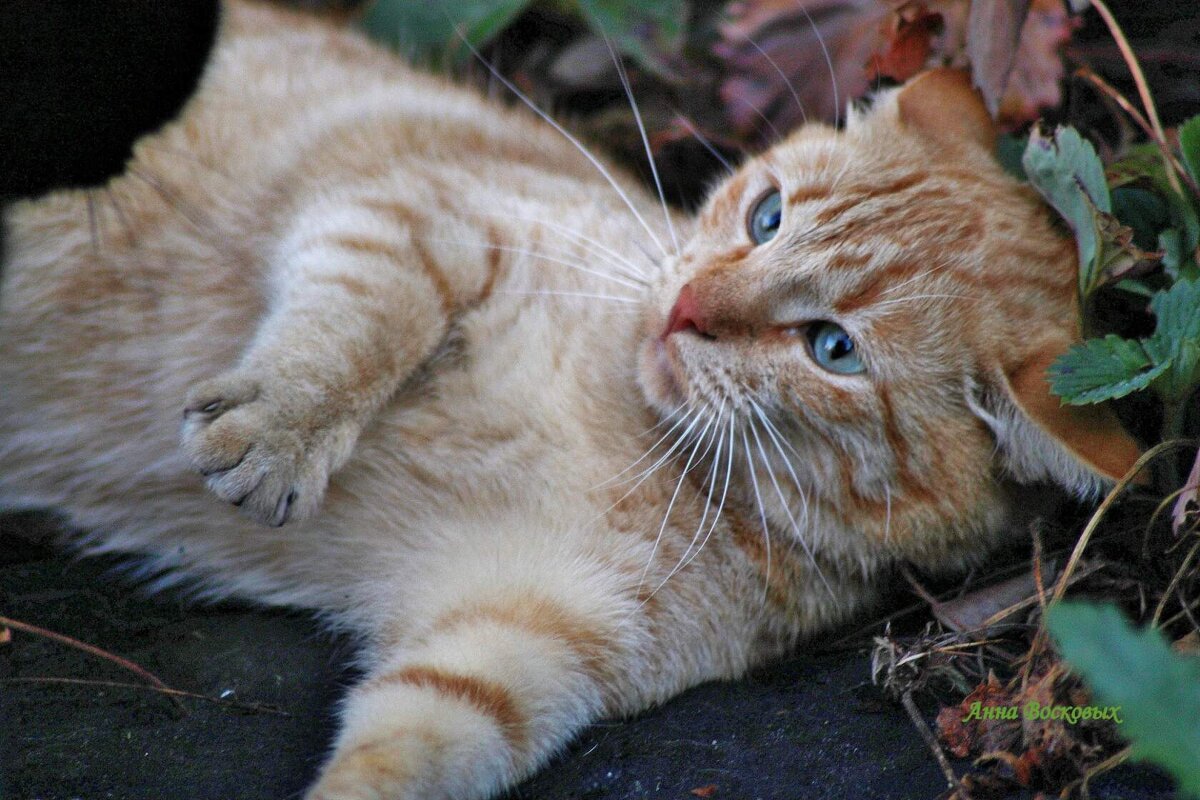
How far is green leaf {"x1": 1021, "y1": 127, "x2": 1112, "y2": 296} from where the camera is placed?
2068 millimetres

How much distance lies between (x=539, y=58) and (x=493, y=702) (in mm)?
2965

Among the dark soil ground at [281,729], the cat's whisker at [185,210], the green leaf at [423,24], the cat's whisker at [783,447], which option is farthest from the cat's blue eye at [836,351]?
the green leaf at [423,24]

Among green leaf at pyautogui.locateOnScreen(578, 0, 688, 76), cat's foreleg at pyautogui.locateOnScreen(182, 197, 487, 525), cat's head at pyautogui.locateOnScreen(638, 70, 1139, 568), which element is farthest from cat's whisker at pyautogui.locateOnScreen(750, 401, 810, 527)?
green leaf at pyautogui.locateOnScreen(578, 0, 688, 76)

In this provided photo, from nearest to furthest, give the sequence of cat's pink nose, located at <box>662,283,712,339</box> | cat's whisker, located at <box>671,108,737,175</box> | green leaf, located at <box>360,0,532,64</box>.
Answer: cat's pink nose, located at <box>662,283,712,339</box>, cat's whisker, located at <box>671,108,737,175</box>, green leaf, located at <box>360,0,532,64</box>

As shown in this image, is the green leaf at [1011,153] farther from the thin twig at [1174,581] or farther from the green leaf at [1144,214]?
the thin twig at [1174,581]

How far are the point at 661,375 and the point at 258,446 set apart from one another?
0.83 m

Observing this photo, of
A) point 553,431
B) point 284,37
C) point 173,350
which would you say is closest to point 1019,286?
point 553,431

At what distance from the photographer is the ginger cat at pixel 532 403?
2.03 m

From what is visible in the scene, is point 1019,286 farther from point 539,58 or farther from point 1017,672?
point 539,58

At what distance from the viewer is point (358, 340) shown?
2195mm

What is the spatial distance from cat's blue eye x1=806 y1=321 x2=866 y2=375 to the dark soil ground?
629 mm

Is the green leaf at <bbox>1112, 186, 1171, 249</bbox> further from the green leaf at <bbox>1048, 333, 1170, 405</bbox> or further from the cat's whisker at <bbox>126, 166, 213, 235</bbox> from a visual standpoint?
the cat's whisker at <bbox>126, 166, 213, 235</bbox>

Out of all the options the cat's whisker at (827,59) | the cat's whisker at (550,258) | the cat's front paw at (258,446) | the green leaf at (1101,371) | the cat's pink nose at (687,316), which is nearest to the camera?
the green leaf at (1101,371)

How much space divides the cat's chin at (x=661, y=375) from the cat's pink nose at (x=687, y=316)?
0.13 ft
